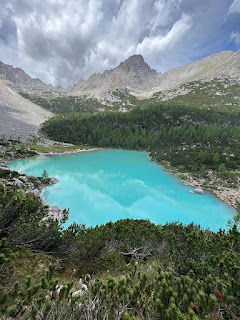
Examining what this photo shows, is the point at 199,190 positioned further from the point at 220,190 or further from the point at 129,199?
the point at 129,199

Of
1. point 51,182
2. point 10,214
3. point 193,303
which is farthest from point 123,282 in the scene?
point 51,182

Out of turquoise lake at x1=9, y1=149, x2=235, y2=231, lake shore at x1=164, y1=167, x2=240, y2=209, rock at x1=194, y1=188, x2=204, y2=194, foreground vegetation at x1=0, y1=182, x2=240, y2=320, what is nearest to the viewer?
foreground vegetation at x1=0, y1=182, x2=240, y2=320

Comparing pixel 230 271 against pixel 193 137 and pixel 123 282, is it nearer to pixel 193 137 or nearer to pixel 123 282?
pixel 123 282

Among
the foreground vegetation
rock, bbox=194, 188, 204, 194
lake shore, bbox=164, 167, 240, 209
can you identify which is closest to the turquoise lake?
rock, bbox=194, 188, 204, 194

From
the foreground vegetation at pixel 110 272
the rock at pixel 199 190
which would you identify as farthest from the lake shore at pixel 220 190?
the foreground vegetation at pixel 110 272

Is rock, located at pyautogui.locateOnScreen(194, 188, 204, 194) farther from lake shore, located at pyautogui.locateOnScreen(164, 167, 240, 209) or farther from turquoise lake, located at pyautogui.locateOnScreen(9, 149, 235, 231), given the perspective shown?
lake shore, located at pyautogui.locateOnScreen(164, 167, 240, 209)
